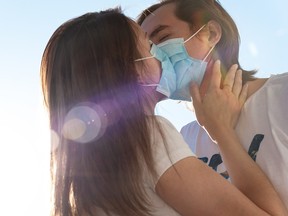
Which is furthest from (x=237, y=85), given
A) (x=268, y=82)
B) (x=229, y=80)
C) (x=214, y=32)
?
(x=214, y=32)

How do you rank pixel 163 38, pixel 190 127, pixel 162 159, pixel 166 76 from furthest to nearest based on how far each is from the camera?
1. pixel 190 127
2. pixel 163 38
3. pixel 166 76
4. pixel 162 159

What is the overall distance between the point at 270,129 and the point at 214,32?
1.10 m

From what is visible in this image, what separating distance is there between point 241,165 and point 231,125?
434 mm

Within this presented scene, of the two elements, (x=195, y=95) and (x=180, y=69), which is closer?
(x=195, y=95)

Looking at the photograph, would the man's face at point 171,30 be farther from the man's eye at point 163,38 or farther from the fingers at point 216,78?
the fingers at point 216,78

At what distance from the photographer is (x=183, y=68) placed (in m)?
3.24

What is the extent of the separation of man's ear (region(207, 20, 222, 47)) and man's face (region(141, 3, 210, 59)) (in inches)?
2.3

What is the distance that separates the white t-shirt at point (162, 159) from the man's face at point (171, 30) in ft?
4.58

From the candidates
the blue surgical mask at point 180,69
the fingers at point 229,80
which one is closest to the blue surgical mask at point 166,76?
the blue surgical mask at point 180,69

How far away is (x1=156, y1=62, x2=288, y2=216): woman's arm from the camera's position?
1914 millimetres

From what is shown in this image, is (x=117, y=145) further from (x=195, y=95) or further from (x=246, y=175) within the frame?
(x=195, y=95)

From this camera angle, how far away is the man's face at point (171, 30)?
3.35 metres

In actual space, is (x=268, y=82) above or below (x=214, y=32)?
below

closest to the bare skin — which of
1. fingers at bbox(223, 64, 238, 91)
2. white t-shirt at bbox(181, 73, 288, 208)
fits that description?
fingers at bbox(223, 64, 238, 91)
